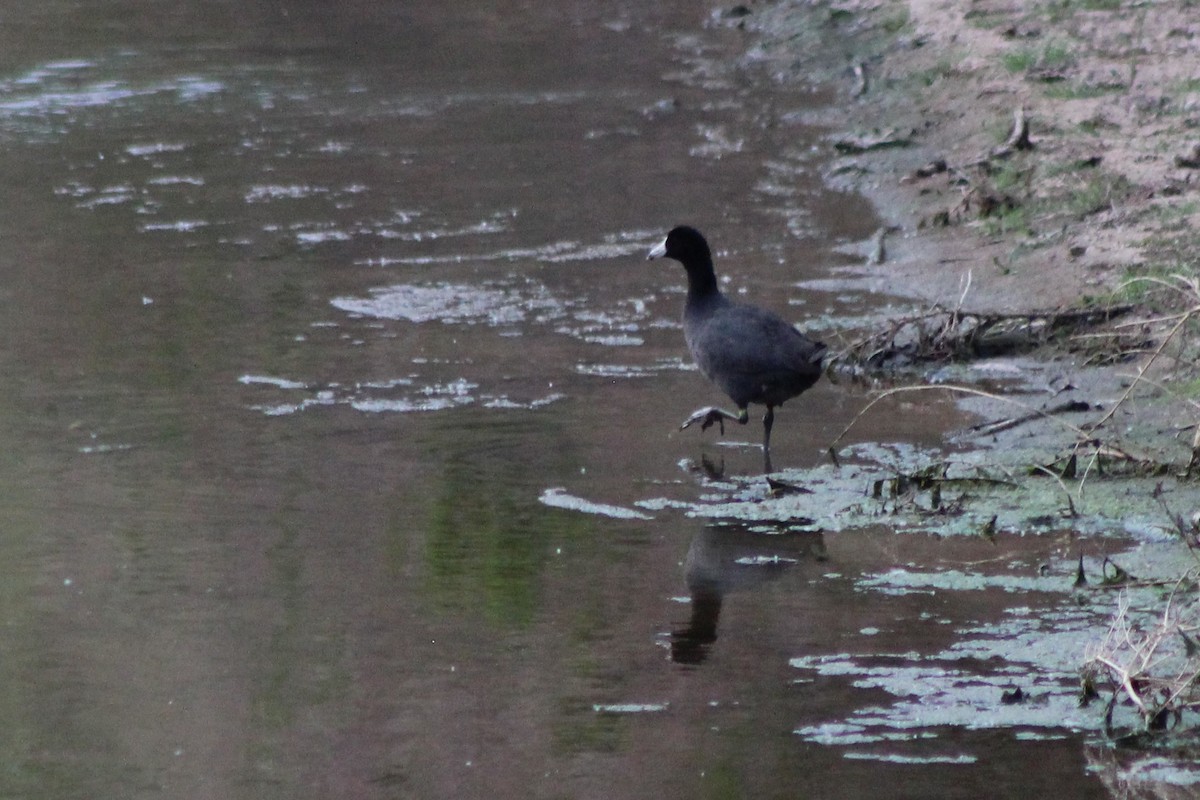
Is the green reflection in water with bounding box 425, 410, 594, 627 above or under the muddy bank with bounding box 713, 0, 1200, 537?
under

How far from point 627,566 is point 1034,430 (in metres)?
2.12

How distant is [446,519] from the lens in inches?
276

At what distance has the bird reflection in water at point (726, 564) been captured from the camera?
5.89 metres

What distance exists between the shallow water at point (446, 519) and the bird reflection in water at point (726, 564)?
0.02 metres

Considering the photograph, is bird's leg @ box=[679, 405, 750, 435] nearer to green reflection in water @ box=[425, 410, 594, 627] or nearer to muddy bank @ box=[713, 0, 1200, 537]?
green reflection in water @ box=[425, 410, 594, 627]

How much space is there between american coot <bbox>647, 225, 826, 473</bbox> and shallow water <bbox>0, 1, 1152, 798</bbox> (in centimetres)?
19

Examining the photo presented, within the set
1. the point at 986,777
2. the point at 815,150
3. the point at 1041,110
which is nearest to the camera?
the point at 986,777

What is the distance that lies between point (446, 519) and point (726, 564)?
1.10 metres

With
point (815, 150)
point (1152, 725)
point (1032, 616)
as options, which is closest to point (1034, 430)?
point (1032, 616)

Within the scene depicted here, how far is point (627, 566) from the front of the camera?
21.3ft

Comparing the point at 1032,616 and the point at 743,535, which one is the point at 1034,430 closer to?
the point at 743,535

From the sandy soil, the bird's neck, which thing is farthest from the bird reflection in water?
the sandy soil

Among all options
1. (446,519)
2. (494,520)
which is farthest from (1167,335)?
(446,519)

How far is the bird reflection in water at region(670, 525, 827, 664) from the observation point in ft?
19.3
